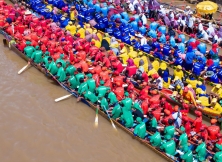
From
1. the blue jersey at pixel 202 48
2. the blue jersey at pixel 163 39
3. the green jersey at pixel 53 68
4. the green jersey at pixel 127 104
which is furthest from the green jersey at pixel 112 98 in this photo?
the blue jersey at pixel 202 48

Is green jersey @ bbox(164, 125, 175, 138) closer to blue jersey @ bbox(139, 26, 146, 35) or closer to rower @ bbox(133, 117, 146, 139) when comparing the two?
rower @ bbox(133, 117, 146, 139)

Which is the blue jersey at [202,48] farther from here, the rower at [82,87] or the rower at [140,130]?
the rower at [82,87]

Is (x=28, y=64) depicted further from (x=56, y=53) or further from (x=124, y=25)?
(x=124, y=25)

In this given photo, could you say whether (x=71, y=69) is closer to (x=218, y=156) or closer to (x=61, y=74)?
(x=61, y=74)

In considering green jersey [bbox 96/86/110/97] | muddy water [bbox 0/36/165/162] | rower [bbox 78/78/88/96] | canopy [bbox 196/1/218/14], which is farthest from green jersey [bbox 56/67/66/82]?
canopy [bbox 196/1/218/14]

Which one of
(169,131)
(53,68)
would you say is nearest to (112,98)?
(169,131)

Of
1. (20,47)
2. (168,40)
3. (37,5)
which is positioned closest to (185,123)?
(168,40)

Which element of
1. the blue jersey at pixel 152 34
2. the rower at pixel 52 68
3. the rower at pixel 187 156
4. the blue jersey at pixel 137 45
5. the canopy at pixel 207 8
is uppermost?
the canopy at pixel 207 8
